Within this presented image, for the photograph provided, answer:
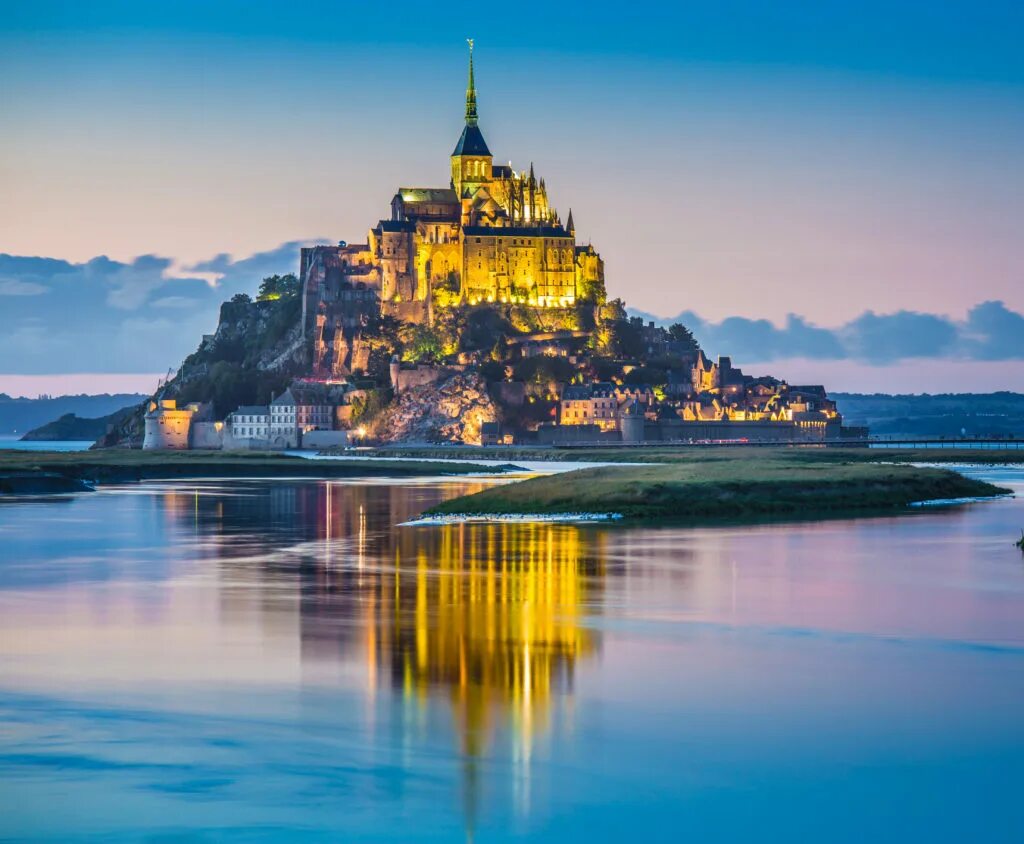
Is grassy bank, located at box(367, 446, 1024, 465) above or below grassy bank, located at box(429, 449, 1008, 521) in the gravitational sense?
above

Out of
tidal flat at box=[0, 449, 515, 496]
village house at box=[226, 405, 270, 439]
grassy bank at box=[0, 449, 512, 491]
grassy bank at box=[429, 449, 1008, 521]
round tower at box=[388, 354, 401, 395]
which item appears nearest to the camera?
grassy bank at box=[429, 449, 1008, 521]

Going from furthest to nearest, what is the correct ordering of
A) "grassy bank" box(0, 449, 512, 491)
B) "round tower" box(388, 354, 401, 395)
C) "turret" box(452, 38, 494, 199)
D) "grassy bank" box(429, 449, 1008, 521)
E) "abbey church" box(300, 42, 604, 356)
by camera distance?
1. "turret" box(452, 38, 494, 199)
2. "abbey church" box(300, 42, 604, 356)
3. "round tower" box(388, 354, 401, 395)
4. "grassy bank" box(0, 449, 512, 491)
5. "grassy bank" box(429, 449, 1008, 521)

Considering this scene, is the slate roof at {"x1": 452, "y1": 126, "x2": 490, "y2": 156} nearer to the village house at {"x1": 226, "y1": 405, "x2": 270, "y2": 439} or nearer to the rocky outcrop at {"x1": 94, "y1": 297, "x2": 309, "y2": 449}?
the rocky outcrop at {"x1": 94, "y1": 297, "x2": 309, "y2": 449}

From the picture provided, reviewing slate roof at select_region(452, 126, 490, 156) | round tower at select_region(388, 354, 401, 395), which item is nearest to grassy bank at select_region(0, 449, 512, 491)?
round tower at select_region(388, 354, 401, 395)

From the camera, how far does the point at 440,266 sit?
144625 mm

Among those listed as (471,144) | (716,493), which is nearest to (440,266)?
(471,144)

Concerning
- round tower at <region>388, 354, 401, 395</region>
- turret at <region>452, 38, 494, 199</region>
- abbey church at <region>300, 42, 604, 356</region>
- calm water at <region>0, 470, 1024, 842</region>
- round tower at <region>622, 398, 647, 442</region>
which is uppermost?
turret at <region>452, 38, 494, 199</region>

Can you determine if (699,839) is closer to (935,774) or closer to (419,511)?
(935,774)

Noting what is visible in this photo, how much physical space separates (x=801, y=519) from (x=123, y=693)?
30135mm

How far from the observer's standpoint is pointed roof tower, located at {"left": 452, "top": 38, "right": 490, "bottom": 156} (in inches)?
6112

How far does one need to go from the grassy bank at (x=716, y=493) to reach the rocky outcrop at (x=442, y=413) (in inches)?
2837

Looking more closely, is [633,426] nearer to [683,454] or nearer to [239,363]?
[683,454]

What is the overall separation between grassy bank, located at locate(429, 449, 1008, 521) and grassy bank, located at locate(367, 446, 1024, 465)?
104 feet

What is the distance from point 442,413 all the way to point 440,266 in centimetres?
1955
